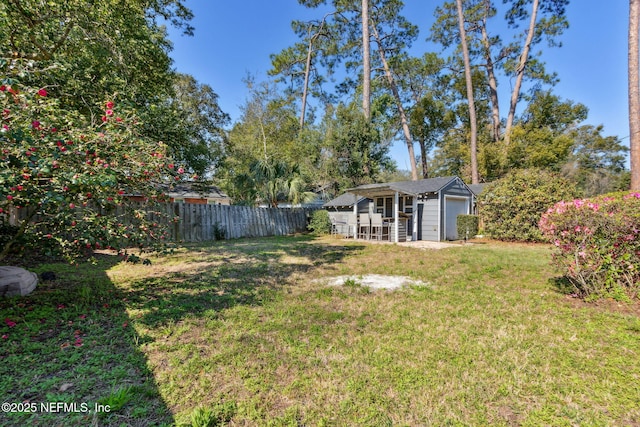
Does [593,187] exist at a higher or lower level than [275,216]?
higher

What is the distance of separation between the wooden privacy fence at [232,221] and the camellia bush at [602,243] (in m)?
9.95

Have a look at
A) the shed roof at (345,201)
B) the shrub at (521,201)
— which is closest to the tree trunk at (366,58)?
the shed roof at (345,201)

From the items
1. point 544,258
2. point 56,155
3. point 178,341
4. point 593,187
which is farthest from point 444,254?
point 593,187

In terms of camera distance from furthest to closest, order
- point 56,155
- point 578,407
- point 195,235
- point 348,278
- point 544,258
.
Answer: point 195,235 → point 544,258 → point 348,278 → point 56,155 → point 578,407

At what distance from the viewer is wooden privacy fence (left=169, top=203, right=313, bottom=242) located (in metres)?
10.8

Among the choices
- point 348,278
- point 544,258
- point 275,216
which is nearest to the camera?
point 348,278

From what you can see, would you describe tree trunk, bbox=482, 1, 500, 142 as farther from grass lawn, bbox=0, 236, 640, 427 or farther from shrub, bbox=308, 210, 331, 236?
grass lawn, bbox=0, 236, 640, 427

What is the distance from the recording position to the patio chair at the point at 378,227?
1153cm

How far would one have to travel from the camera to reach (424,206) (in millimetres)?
11898

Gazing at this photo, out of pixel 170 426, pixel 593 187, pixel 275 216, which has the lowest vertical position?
pixel 170 426

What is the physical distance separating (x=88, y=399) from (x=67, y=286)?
137 inches

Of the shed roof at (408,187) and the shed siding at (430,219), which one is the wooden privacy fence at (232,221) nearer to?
the shed roof at (408,187)

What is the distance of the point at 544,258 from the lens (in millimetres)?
6734

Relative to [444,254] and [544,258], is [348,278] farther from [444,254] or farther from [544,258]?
[544,258]
